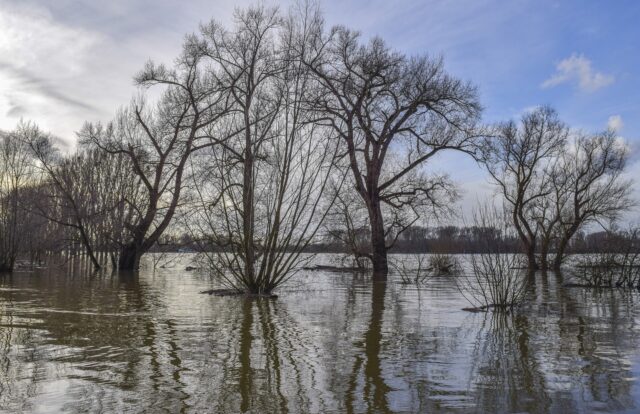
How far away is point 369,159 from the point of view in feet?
91.2

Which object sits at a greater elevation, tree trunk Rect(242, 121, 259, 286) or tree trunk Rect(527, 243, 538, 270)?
tree trunk Rect(242, 121, 259, 286)

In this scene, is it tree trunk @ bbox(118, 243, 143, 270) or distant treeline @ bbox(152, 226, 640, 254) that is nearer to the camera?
distant treeline @ bbox(152, 226, 640, 254)

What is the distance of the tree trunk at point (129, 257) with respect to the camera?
30.0 metres

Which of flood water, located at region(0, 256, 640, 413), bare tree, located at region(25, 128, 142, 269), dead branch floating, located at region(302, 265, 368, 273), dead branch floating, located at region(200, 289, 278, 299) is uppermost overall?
bare tree, located at region(25, 128, 142, 269)

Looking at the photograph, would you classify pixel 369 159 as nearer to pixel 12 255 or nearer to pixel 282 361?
pixel 12 255

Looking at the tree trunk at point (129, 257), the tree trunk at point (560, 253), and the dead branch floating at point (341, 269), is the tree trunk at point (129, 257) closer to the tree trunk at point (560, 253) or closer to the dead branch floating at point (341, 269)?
the dead branch floating at point (341, 269)

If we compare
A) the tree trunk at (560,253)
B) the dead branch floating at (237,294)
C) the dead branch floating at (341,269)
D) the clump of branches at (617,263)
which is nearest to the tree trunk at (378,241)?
the dead branch floating at (341,269)

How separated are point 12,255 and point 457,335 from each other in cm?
2485

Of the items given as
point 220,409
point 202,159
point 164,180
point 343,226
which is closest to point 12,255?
point 164,180

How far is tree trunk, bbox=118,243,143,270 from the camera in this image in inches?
1183

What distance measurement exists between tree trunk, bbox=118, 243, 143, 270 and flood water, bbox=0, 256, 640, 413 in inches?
727

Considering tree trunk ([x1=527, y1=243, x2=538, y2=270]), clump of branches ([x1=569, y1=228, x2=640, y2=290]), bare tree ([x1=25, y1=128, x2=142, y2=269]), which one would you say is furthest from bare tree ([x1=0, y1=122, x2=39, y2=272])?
tree trunk ([x1=527, y1=243, x2=538, y2=270])

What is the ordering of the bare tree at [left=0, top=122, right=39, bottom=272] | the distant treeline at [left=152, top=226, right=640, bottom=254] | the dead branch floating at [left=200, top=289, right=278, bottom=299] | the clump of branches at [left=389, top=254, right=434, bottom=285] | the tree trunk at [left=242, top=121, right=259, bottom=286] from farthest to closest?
A: the bare tree at [left=0, top=122, right=39, bottom=272] < the clump of branches at [left=389, top=254, right=434, bottom=285] < the dead branch floating at [left=200, top=289, right=278, bottom=299] < the tree trunk at [left=242, top=121, right=259, bottom=286] < the distant treeline at [left=152, top=226, right=640, bottom=254]

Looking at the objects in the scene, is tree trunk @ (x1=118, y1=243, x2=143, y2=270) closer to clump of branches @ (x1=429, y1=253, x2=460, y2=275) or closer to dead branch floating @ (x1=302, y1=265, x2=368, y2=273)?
dead branch floating @ (x1=302, y1=265, x2=368, y2=273)
